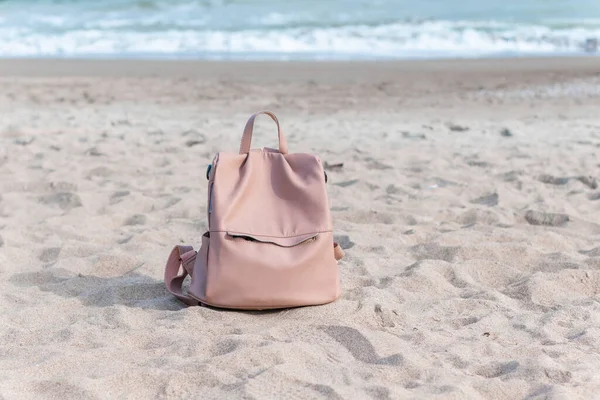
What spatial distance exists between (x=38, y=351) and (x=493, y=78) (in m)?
9.30

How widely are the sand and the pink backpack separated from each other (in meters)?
0.09

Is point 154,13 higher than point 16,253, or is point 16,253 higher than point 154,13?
point 154,13

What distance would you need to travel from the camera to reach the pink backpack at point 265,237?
9.34ft

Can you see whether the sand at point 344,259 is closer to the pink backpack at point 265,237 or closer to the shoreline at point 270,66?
the pink backpack at point 265,237

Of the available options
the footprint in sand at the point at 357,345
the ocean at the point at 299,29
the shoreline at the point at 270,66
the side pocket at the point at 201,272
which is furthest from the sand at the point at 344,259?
the ocean at the point at 299,29

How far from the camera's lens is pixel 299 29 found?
17500 millimetres

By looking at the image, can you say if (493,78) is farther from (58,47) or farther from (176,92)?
(58,47)

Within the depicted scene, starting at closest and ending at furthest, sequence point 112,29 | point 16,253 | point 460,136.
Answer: point 16,253, point 460,136, point 112,29

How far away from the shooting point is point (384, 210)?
4.46 metres

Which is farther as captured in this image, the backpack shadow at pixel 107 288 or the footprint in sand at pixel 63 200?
the footprint in sand at pixel 63 200

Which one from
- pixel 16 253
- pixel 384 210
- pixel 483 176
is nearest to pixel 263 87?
pixel 483 176

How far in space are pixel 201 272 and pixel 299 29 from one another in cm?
1510

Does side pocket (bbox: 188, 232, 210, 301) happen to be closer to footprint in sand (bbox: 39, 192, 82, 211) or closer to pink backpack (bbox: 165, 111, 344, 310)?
pink backpack (bbox: 165, 111, 344, 310)

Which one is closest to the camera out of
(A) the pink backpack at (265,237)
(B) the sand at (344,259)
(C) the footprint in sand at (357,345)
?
(B) the sand at (344,259)
